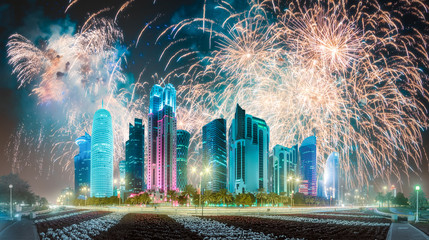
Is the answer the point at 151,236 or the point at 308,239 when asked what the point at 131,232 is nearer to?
the point at 151,236

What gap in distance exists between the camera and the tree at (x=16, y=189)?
134250mm

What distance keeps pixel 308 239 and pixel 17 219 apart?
51.1 metres

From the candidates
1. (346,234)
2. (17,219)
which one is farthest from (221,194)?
(346,234)

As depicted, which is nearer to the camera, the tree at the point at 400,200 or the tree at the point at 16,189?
the tree at the point at 16,189

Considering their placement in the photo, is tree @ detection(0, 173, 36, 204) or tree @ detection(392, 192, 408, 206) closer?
tree @ detection(0, 173, 36, 204)

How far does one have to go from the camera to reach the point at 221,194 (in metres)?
125

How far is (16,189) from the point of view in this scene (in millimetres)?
140500

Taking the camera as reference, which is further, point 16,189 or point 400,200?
point 400,200

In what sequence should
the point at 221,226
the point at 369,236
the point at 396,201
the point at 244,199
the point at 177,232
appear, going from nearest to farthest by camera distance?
the point at 369,236
the point at 177,232
the point at 221,226
the point at 244,199
the point at 396,201

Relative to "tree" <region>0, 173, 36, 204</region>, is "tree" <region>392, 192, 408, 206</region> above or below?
below

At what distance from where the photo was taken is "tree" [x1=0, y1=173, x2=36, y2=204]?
13425cm

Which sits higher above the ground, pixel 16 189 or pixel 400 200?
pixel 16 189

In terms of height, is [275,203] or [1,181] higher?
[1,181]

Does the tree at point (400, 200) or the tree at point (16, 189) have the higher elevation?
the tree at point (16, 189)
